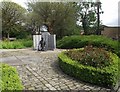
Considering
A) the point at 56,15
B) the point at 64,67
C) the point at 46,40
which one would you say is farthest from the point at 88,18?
the point at 64,67

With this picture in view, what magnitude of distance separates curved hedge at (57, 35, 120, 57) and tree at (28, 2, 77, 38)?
14.3 ft

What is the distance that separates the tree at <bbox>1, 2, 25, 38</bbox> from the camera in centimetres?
1870

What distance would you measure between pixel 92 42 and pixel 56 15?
7892 millimetres

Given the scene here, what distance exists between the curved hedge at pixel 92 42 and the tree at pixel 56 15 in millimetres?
4346

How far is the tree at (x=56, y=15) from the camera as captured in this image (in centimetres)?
1694

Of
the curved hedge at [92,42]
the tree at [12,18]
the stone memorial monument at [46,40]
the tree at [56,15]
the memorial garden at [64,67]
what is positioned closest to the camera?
the memorial garden at [64,67]

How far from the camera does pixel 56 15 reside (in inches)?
676

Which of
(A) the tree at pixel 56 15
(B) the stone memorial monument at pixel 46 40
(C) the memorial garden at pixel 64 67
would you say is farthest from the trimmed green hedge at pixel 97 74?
(A) the tree at pixel 56 15

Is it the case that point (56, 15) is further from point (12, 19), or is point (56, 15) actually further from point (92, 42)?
point (92, 42)

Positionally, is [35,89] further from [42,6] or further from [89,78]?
[42,6]

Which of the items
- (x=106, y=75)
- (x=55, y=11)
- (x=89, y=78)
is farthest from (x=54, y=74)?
(x=55, y=11)

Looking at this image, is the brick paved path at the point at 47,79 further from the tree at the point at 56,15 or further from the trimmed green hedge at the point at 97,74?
the tree at the point at 56,15

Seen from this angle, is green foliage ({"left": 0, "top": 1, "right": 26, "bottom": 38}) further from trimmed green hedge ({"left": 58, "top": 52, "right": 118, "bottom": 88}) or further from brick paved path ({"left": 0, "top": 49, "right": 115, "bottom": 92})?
trimmed green hedge ({"left": 58, "top": 52, "right": 118, "bottom": 88})

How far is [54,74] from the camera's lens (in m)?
5.55
